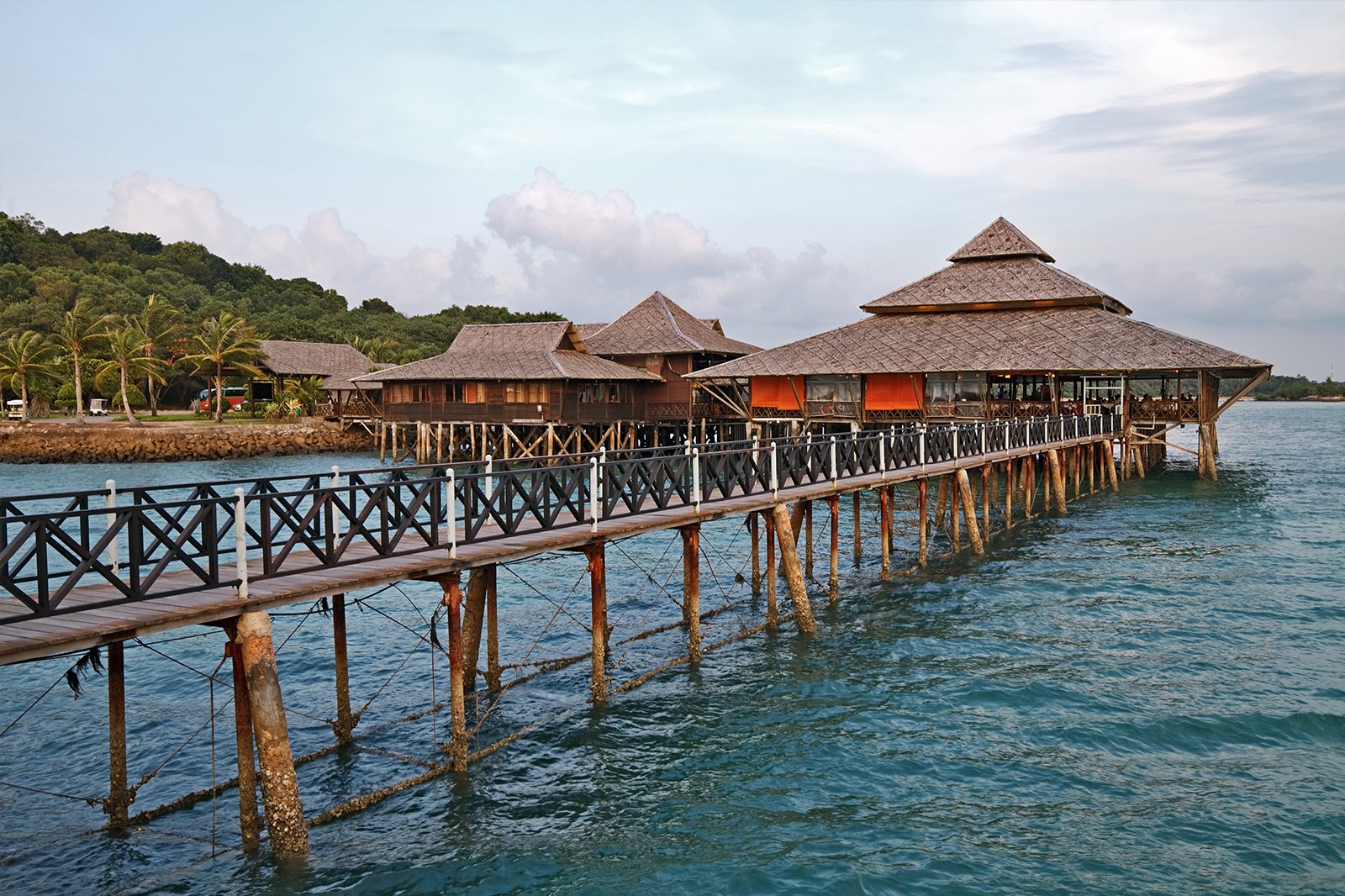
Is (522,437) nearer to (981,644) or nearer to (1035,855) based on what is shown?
(981,644)

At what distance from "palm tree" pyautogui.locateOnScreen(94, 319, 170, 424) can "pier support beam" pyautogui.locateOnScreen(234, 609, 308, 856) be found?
2215 inches

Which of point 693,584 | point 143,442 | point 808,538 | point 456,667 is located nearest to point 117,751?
point 456,667

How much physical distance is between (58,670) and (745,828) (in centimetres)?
1279

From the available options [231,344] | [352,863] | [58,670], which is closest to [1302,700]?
[352,863]

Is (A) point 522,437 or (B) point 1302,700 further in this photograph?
(A) point 522,437

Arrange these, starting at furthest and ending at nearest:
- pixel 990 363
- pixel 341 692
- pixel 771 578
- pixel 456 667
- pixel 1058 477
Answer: pixel 990 363
pixel 1058 477
pixel 771 578
pixel 341 692
pixel 456 667

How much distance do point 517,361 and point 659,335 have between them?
9.37 meters

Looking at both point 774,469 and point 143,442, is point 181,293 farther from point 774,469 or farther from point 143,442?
point 774,469

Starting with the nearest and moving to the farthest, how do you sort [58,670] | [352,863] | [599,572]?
1. [352,863]
2. [599,572]
3. [58,670]

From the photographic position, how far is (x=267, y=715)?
9.27 meters

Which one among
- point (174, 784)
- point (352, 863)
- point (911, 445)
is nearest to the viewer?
point (352, 863)

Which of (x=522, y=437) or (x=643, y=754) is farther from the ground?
(x=522, y=437)

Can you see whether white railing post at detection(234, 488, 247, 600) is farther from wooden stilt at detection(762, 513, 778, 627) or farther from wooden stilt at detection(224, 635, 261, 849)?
wooden stilt at detection(762, 513, 778, 627)

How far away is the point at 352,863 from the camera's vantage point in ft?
31.7
